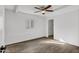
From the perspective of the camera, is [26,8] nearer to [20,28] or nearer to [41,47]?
[20,28]

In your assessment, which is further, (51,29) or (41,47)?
(51,29)

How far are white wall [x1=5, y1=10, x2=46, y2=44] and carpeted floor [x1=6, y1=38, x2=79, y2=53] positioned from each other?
0.26 ft

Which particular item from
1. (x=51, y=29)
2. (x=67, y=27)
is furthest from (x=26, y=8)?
(x=67, y=27)

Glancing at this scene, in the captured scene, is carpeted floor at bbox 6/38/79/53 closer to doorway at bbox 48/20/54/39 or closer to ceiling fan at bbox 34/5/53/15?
doorway at bbox 48/20/54/39

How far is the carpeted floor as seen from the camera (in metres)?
1.07

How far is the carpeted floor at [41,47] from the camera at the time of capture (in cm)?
107

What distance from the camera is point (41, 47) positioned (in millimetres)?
1136

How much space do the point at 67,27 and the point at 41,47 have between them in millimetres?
509

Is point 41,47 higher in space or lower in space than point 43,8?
lower

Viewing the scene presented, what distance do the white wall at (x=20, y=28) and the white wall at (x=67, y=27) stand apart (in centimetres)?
22

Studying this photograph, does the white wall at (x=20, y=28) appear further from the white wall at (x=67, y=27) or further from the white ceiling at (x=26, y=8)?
the white wall at (x=67, y=27)
